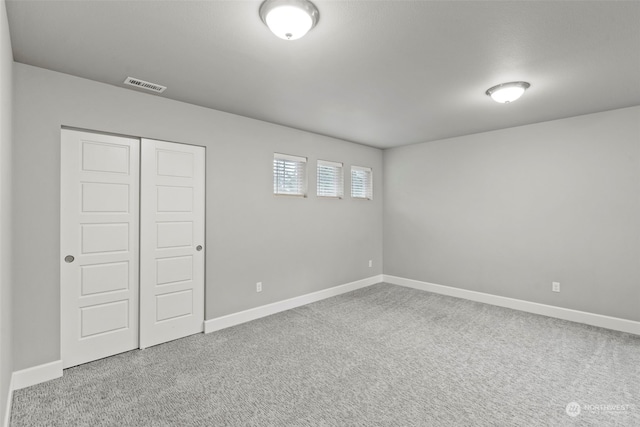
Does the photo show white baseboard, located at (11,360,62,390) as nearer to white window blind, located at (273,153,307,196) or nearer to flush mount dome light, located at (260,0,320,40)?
white window blind, located at (273,153,307,196)

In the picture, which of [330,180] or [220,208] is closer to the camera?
[220,208]

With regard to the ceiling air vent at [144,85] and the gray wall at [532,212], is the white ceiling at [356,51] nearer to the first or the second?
the ceiling air vent at [144,85]

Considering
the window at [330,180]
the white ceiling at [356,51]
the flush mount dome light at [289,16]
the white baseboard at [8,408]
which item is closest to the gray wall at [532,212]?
the white ceiling at [356,51]

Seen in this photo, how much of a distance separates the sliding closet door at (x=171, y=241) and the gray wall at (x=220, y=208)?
0.13m

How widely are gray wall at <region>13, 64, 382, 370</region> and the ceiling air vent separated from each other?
178mm

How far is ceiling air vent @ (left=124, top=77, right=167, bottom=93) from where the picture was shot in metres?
2.83

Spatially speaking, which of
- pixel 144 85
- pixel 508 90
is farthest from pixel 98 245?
pixel 508 90

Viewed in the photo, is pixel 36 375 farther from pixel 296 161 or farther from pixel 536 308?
pixel 536 308

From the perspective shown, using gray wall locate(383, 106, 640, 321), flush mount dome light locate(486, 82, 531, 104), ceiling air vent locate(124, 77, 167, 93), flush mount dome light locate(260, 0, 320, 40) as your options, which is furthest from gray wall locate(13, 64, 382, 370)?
flush mount dome light locate(486, 82, 531, 104)

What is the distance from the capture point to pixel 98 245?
113 inches

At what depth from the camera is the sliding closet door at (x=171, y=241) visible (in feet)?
10.4

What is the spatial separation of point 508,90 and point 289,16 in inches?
88.3

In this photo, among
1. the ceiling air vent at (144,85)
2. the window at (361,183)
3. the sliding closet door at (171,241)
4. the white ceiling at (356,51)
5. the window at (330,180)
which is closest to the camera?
the white ceiling at (356,51)

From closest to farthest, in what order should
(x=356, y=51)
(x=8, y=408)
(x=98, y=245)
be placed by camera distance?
(x=8, y=408)
(x=356, y=51)
(x=98, y=245)
